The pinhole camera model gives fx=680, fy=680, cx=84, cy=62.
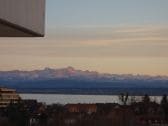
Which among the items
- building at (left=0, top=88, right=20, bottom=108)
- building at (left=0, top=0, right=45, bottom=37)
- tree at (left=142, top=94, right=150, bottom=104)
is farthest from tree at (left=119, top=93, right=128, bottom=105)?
building at (left=0, top=0, right=45, bottom=37)

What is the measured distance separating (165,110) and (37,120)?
14900 mm

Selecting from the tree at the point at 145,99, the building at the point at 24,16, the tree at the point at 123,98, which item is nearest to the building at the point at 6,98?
the tree at the point at 123,98

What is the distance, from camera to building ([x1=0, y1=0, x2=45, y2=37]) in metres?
10.6

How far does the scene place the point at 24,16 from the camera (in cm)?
1154

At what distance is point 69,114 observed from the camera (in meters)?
62.3

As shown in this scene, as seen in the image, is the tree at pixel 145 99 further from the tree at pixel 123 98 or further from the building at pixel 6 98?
the building at pixel 6 98

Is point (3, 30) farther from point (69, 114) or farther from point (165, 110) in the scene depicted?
point (165, 110)

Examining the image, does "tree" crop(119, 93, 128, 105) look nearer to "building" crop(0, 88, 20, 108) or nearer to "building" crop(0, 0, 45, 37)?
"building" crop(0, 88, 20, 108)

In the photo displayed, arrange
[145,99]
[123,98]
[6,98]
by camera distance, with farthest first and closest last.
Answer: [123,98] < [145,99] < [6,98]

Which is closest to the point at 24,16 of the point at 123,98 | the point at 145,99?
the point at 145,99

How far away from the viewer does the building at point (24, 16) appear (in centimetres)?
1059

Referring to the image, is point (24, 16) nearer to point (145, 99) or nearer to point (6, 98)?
point (6, 98)

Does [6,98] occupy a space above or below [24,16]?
below

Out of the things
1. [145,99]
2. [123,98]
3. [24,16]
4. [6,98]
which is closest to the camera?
[24,16]
